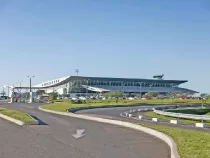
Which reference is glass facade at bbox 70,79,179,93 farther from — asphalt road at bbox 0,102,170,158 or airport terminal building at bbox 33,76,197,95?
asphalt road at bbox 0,102,170,158

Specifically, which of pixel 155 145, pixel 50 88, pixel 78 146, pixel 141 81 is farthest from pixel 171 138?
pixel 50 88

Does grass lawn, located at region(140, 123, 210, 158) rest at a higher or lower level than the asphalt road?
higher

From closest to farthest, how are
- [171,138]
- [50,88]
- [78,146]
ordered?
[78,146], [171,138], [50,88]

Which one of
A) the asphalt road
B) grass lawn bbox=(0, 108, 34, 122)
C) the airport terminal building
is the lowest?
the asphalt road

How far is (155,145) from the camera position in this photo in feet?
45.2

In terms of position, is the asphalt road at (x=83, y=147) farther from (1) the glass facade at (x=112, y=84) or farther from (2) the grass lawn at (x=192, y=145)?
(1) the glass facade at (x=112, y=84)

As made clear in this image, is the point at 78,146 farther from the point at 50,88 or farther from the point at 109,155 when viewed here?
the point at 50,88

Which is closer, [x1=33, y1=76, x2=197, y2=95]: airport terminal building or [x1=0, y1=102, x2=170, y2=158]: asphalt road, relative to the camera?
[x1=0, y1=102, x2=170, y2=158]: asphalt road

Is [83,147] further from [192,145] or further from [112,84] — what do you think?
[112,84]

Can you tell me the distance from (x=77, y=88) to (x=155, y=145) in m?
141

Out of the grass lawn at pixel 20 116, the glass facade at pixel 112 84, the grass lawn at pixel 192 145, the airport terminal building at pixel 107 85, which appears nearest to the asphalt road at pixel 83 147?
the grass lawn at pixel 192 145

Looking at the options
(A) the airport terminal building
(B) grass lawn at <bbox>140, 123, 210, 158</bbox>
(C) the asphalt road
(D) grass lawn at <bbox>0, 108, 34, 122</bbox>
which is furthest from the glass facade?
(B) grass lawn at <bbox>140, 123, 210, 158</bbox>

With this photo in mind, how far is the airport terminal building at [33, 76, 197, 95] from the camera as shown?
15338 cm

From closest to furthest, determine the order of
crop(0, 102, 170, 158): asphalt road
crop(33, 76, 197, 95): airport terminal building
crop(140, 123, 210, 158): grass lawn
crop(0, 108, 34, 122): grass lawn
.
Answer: crop(140, 123, 210, 158): grass lawn < crop(0, 102, 170, 158): asphalt road < crop(0, 108, 34, 122): grass lawn < crop(33, 76, 197, 95): airport terminal building
